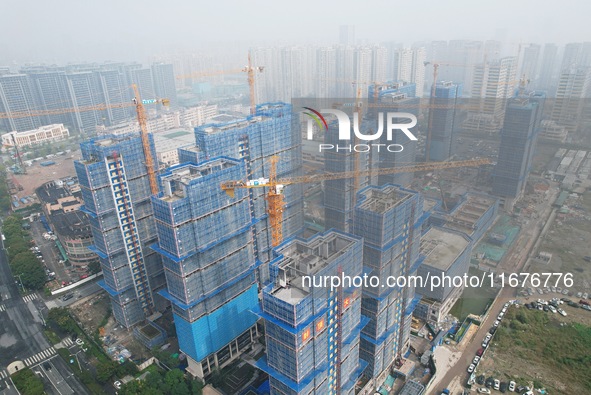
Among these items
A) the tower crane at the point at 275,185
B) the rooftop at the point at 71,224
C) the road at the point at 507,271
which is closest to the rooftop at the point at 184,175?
the tower crane at the point at 275,185

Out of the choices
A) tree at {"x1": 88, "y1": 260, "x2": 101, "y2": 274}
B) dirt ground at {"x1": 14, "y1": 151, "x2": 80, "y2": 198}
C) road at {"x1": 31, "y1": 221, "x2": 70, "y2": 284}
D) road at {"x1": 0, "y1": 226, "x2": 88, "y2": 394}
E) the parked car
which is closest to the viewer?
road at {"x1": 0, "y1": 226, "x2": 88, "y2": 394}

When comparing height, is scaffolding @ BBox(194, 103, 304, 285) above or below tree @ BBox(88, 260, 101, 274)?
above

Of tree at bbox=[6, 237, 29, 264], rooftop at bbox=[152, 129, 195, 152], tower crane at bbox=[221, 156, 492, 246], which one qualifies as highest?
tower crane at bbox=[221, 156, 492, 246]

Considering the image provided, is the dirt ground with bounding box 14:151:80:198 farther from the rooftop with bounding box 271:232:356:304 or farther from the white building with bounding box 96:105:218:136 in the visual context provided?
the rooftop with bounding box 271:232:356:304

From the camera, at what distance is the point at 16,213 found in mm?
65812

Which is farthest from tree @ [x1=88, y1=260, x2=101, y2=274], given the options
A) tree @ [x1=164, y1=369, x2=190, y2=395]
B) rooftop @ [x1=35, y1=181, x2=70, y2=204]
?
tree @ [x1=164, y1=369, x2=190, y2=395]

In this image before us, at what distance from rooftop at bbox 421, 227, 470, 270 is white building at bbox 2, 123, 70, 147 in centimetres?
9443

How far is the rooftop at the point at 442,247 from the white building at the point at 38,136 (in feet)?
310

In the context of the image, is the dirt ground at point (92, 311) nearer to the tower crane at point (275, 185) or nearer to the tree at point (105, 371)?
the tree at point (105, 371)

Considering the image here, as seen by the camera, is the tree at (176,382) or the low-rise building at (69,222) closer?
the tree at (176,382)

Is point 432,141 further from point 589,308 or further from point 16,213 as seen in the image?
point 16,213

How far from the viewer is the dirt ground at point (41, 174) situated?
3039 inches

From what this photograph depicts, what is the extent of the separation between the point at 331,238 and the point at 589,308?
111 feet

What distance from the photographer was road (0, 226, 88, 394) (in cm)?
3541
